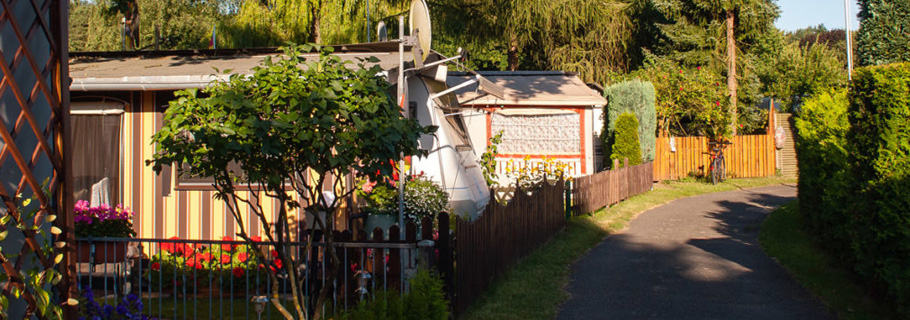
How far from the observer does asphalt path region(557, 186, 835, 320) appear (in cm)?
788

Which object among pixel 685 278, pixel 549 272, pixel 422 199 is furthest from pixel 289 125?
pixel 685 278

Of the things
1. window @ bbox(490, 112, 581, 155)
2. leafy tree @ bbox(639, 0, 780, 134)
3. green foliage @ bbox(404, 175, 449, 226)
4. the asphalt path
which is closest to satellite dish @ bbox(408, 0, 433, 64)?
green foliage @ bbox(404, 175, 449, 226)

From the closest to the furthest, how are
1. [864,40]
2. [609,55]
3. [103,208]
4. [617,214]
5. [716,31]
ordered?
1. [103,208]
2. [617,214]
3. [864,40]
4. [716,31]
5. [609,55]

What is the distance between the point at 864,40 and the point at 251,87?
85.8ft

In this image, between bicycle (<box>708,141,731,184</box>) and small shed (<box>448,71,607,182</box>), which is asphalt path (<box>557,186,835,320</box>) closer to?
small shed (<box>448,71,607,182</box>)

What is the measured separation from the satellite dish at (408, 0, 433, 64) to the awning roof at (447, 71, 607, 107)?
960 centimetres

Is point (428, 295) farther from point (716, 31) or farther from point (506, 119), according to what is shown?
point (716, 31)

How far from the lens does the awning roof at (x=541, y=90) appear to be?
2162cm

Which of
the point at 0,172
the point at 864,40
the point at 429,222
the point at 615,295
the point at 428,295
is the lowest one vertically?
the point at 615,295

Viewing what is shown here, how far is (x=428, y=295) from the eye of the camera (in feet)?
18.3

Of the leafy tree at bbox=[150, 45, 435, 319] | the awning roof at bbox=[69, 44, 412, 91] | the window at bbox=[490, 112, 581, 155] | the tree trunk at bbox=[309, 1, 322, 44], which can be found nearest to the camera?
the leafy tree at bbox=[150, 45, 435, 319]

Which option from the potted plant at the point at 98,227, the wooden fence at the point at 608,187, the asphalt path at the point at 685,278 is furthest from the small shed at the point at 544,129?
the potted plant at the point at 98,227

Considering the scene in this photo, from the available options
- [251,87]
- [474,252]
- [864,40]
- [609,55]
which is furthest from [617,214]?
[609,55]

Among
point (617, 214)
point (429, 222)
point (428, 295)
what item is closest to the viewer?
point (428, 295)
